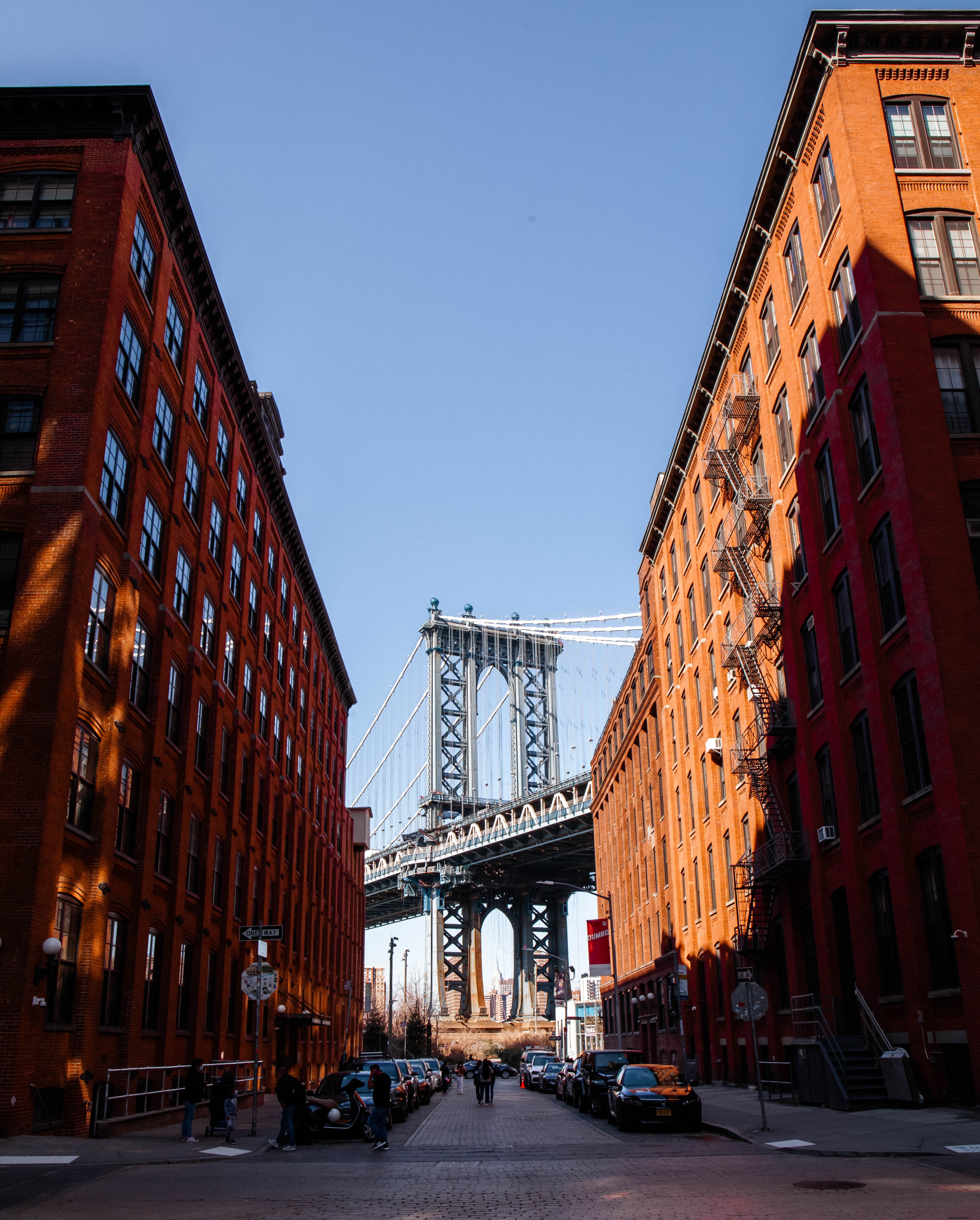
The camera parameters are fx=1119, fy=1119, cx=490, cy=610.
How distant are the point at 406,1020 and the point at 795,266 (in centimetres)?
9638

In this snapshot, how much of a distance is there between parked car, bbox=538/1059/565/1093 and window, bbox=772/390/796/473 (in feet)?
91.7

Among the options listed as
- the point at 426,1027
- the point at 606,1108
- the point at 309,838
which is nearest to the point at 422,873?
the point at 426,1027

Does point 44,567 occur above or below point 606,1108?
above

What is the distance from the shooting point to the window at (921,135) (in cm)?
2669

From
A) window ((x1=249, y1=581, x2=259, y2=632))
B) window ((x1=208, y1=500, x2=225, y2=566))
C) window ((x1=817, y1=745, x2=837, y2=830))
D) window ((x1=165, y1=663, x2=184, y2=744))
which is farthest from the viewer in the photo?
window ((x1=249, y1=581, x2=259, y2=632))

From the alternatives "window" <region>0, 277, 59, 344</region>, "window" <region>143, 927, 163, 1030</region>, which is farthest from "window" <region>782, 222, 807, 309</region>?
"window" <region>143, 927, 163, 1030</region>

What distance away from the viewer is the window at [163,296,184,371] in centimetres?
3011

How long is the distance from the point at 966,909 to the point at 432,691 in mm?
108569

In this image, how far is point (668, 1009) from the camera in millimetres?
48625

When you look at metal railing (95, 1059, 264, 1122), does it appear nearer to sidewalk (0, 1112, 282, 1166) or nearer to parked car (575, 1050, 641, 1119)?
sidewalk (0, 1112, 282, 1166)

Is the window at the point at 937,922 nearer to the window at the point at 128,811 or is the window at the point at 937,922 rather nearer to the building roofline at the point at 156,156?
the window at the point at 128,811

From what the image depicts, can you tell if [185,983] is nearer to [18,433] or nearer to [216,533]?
[216,533]

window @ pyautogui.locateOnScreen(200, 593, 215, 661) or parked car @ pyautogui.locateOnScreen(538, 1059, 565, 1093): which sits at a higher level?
window @ pyautogui.locateOnScreen(200, 593, 215, 661)

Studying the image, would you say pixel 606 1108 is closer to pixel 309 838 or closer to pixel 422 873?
pixel 309 838
